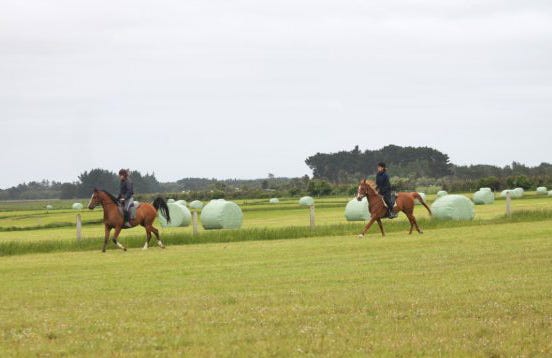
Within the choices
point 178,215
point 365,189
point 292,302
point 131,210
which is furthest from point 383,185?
point 292,302

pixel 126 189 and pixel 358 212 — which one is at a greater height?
pixel 126 189

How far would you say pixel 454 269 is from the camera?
1858 centimetres

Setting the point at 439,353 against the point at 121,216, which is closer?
the point at 439,353

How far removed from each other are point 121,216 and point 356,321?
17869 mm

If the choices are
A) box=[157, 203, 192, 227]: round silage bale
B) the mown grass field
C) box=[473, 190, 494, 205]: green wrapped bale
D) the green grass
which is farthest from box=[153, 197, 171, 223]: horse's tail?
box=[473, 190, 494, 205]: green wrapped bale

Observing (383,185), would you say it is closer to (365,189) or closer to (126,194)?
(365,189)

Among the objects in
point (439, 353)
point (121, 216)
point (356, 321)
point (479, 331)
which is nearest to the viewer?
point (439, 353)

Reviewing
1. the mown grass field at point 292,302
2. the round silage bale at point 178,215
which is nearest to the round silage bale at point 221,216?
the round silage bale at point 178,215

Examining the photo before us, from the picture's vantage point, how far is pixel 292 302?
46.5 ft

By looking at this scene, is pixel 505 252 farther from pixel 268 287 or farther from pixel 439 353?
pixel 439 353

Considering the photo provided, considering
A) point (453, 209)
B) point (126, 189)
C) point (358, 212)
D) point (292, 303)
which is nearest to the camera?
point (292, 303)

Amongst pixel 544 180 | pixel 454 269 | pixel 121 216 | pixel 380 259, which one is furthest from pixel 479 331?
pixel 544 180

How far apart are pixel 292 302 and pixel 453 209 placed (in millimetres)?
25002

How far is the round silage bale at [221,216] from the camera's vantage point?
39.7 m
